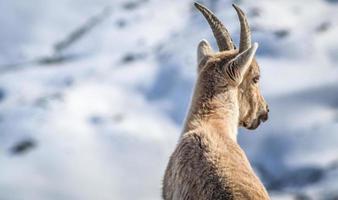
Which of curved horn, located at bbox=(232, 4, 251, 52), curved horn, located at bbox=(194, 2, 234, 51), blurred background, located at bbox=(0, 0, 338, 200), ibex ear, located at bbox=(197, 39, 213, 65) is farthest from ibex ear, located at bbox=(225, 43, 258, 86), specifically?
blurred background, located at bbox=(0, 0, 338, 200)

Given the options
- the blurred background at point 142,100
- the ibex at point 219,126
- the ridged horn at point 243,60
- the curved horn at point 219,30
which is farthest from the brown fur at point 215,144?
the blurred background at point 142,100

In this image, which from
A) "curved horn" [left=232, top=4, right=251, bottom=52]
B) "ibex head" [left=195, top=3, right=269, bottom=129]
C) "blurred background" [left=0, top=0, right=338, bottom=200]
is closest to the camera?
"ibex head" [left=195, top=3, right=269, bottom=129]

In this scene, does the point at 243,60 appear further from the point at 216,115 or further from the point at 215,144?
the point at 215,144

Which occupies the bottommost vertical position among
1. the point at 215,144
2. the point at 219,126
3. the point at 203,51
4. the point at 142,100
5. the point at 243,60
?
the point at 215,144

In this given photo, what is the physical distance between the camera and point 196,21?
152m

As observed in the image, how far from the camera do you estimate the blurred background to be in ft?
337

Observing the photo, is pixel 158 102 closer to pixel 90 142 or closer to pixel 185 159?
pixel 90 142

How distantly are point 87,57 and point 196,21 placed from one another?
25.2 m

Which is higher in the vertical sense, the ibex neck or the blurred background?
the blurred background

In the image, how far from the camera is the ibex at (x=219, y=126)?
28.7ft

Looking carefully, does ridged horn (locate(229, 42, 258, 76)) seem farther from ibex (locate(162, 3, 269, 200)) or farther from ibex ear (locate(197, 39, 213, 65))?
ibex ear (locate(197, 39, 213, 65))

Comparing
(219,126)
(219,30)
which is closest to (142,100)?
(219,30)

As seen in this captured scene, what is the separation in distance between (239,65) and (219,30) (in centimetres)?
110

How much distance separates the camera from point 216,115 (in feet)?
35.0
